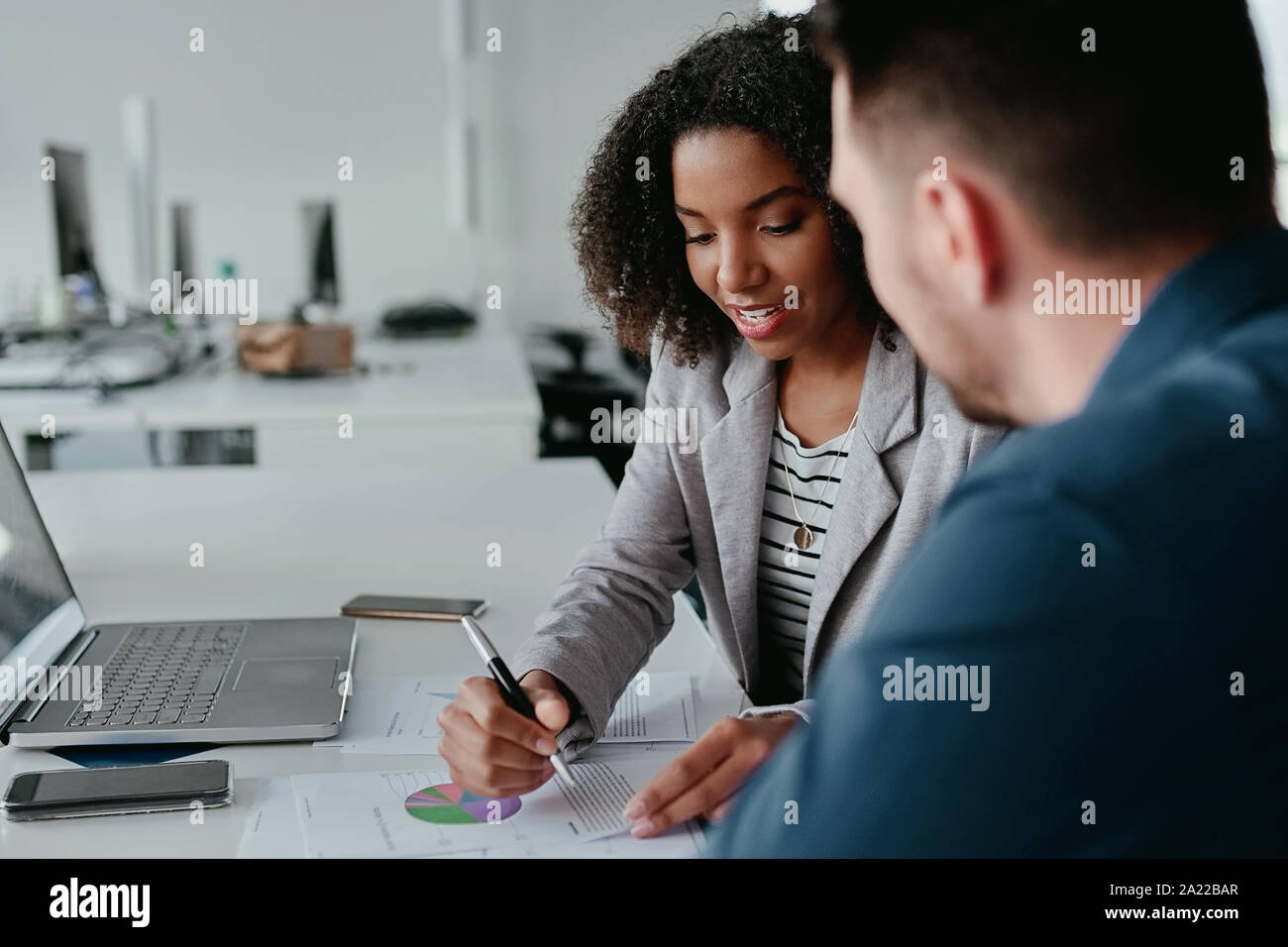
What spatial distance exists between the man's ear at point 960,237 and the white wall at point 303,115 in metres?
4.50

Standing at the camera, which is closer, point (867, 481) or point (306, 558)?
point (867, 481)

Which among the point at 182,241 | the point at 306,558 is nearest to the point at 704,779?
the point at 306,558

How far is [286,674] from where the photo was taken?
124 centimetres

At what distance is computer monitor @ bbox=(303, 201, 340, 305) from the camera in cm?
466

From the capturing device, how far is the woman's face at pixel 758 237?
4.39 ft

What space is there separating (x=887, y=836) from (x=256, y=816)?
570 millimetres

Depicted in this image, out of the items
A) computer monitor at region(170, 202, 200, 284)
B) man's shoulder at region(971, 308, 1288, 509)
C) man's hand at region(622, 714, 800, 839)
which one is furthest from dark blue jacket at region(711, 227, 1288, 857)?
computer monitor at region(170, 202, 200, 284)

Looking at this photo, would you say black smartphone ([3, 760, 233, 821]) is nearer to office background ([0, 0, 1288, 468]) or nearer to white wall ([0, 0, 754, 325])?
office background ([0, 0, 1288, 468])

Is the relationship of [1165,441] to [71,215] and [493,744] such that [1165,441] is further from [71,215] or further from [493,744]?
[71,215]

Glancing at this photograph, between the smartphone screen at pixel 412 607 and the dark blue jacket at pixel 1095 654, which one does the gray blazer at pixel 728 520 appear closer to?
the smartphone screen at pixel 412 607

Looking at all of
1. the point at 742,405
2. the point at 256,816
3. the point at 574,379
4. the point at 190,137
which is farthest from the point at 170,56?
the point at 256,816

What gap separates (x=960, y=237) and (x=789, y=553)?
2.74 feet

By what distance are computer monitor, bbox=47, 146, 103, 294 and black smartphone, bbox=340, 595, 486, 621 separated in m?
2.60
